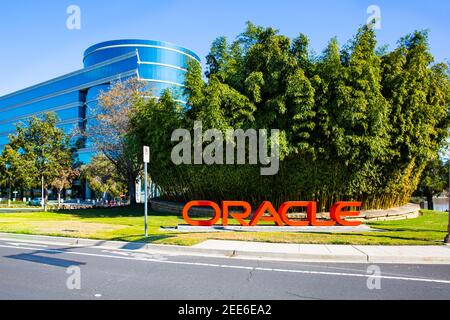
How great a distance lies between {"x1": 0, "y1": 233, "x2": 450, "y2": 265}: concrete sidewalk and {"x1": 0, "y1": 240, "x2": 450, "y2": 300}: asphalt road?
1.75 feet

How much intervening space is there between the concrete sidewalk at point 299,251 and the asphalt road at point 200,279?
532mm

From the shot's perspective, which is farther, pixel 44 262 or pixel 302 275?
pixel 44 262

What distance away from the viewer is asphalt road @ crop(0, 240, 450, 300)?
19.4 ft

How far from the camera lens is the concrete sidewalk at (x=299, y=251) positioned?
873 cm

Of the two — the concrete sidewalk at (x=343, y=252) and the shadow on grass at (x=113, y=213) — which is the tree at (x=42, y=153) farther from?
the concrete sidewalk at (x=343, y=252)

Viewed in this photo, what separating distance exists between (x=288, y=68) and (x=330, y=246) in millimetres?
10011

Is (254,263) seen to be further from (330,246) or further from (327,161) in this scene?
(327,161)

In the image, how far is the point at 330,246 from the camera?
33.3 feet

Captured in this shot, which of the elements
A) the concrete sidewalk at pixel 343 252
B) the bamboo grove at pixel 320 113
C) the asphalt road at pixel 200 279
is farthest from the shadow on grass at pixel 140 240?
the bamboo grove at pixel 320 113

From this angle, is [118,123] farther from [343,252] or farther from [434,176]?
[434,176]

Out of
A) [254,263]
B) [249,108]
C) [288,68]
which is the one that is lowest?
[254,263]

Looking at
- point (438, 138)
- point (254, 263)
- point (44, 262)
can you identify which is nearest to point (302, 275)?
point (254, 263)

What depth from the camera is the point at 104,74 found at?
6412 cm
